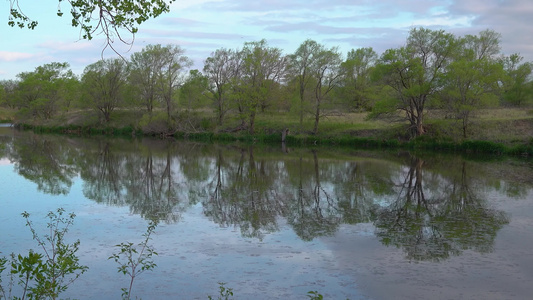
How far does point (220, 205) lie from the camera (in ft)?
46.2

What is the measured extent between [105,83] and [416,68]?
37.0 metres

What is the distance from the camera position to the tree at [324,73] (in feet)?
133

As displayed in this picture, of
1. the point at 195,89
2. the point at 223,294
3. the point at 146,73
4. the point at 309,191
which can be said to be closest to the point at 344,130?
the point at 195,89

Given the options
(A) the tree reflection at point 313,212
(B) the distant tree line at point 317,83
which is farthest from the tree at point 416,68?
(A) the tree reflection at point 313,212

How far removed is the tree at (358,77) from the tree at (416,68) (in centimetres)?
607

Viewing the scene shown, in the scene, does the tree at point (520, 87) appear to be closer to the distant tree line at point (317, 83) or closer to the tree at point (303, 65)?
the distant tree line at point (317, 83)

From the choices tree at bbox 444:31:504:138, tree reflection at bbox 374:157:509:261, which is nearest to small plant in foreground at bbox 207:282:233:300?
tree reflection at bbox 374:157:509:261

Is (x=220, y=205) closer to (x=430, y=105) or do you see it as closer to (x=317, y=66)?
(x=430, y=105)

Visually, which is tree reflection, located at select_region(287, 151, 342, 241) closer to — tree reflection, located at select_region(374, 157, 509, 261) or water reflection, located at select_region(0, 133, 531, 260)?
water reflection, located at select_region(0, 133, 531, 260)

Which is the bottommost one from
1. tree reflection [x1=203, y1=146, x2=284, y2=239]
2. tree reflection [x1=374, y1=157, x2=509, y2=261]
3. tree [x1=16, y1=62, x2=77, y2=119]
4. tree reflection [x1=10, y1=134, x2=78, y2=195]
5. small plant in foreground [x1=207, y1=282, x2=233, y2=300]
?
tree reflection [x1=10, y1=134, x2=78, y2=195]

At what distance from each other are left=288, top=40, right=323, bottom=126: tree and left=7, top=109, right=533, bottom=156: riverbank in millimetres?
2712

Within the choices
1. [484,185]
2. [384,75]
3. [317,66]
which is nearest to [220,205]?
[484,185]

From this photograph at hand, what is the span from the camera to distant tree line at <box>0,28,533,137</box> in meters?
34.1

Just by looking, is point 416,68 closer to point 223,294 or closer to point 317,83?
point 317,83
